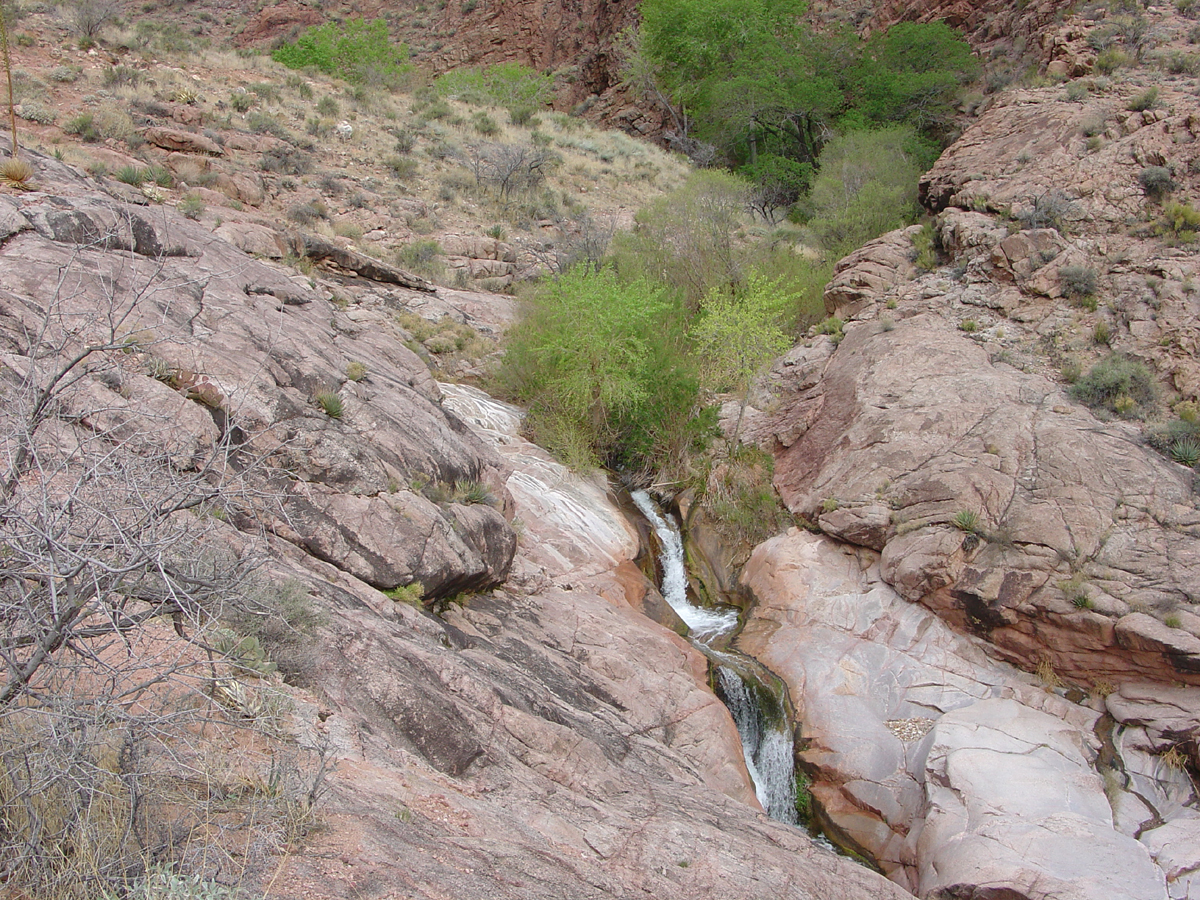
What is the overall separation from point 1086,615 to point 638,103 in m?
37.7

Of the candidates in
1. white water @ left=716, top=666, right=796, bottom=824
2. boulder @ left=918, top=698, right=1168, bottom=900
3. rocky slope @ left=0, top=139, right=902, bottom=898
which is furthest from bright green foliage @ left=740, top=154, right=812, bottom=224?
boulder @ left=918, top=698, right=1168, bottom=900

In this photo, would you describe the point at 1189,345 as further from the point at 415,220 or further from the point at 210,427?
the point at 415,220

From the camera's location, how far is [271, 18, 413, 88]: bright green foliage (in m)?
34.1

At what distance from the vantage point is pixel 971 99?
91.6 feet

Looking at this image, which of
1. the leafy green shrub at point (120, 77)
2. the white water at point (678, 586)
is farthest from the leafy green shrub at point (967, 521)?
the leafy green shrub at point (120, 77)

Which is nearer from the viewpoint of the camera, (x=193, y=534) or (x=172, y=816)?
(x=172, y=816)

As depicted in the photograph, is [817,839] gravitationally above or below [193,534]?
below

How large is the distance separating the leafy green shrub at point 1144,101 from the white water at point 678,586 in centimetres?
1309

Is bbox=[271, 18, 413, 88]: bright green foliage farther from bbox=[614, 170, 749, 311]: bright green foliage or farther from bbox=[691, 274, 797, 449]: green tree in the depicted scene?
bbox=[691, 274, 797, 449]: green tree

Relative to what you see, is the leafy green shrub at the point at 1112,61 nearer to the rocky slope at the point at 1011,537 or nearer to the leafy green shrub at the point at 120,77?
the rocky slope at the point at 1011,537

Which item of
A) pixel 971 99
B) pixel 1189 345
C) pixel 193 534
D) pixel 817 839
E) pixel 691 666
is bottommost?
pixel 817 839

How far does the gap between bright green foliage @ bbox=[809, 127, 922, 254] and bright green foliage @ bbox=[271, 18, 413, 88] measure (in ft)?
68.2

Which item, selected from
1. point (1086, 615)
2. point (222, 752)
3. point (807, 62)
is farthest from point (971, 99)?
point (222, 752)

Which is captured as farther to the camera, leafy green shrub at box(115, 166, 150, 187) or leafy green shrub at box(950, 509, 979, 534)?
leafy green shrub at box(115, 166, 150, 187)
